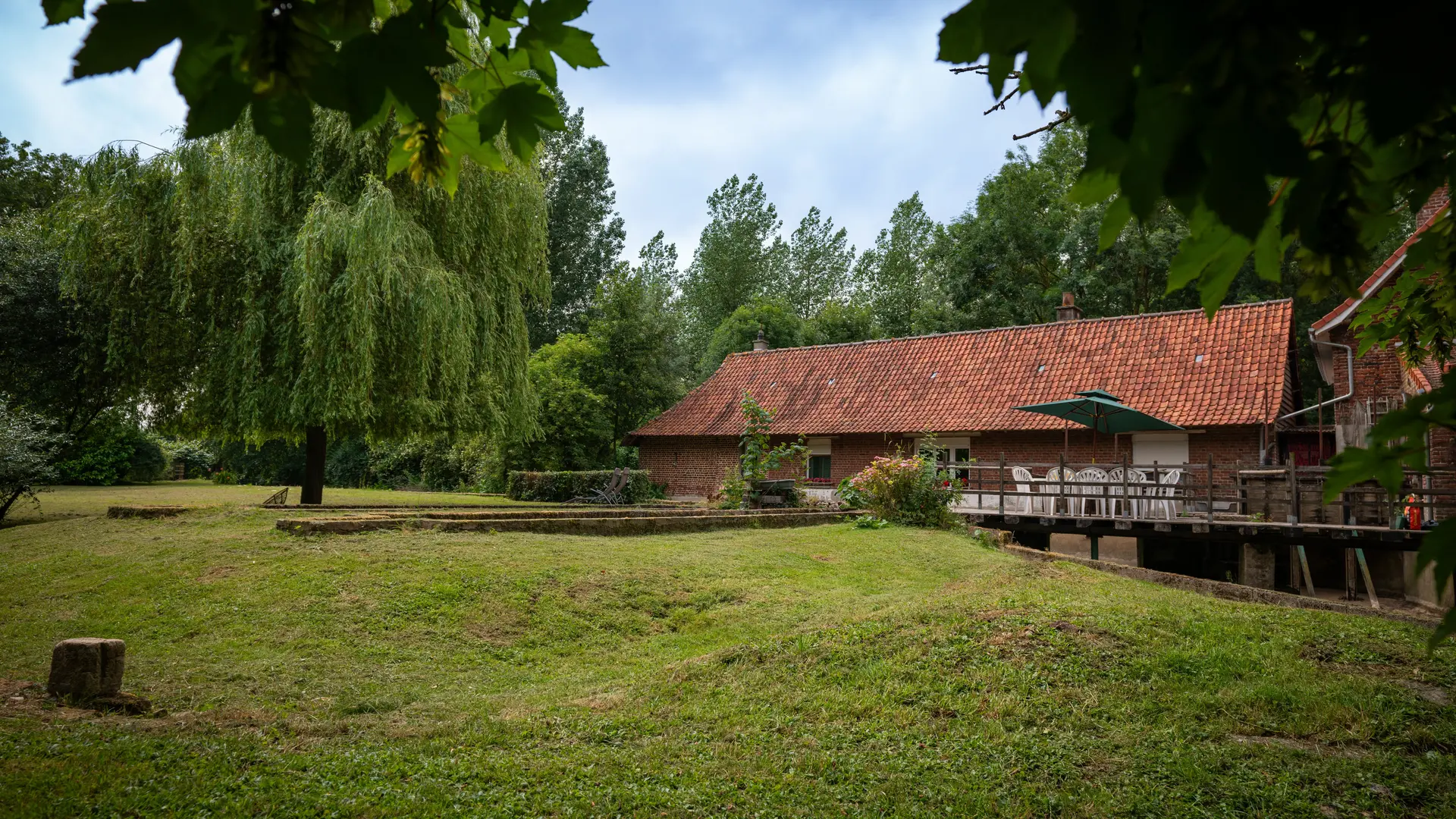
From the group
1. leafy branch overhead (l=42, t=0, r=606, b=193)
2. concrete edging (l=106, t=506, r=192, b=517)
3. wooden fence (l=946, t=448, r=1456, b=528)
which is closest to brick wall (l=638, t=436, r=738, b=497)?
wooden fence (l=946, t=448, r=1456, b=528)

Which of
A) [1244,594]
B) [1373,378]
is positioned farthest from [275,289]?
[1373,378]

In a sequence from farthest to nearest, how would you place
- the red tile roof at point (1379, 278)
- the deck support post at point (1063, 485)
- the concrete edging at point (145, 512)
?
the deck support post at point (1063, 485) → the concrete edging at point (145, 512) → the red tile roof at point (1379, 278)

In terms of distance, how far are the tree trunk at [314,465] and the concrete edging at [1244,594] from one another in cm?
1294

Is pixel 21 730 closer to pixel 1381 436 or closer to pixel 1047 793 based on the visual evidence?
pixel 1047 793

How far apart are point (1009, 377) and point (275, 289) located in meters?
18.2

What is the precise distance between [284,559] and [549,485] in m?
14.3

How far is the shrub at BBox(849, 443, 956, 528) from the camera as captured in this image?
52.7ft

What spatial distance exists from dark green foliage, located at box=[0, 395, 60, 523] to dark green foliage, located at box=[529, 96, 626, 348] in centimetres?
2917

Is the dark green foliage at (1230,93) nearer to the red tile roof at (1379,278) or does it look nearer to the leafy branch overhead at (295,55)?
the leafy branch overhead at (295,55)

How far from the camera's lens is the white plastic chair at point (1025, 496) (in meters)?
17.5

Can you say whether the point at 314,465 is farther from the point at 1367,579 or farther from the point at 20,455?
the point at 1367,579

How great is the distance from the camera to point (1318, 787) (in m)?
4.24

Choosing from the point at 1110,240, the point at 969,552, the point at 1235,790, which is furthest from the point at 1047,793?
the point at 969,552

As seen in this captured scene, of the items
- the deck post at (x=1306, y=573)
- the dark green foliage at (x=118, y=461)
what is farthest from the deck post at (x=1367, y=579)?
the dark green foliage at (x=118, y=461)
